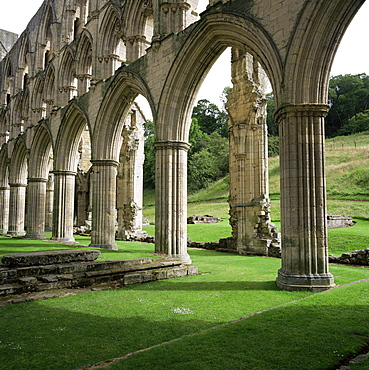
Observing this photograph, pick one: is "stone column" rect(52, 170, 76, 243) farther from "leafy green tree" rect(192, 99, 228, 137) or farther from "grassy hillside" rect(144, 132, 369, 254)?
"leafy green tree" rect(192, 99, 228, 137)

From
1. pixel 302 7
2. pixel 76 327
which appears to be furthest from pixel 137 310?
pixel 302 7

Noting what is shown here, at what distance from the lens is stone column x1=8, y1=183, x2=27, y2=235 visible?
2112 centimetres

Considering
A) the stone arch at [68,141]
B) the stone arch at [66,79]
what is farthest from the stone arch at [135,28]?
the stone arch at [66,79]

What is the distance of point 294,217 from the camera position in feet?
20.3

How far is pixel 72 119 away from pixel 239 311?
13.8 metres

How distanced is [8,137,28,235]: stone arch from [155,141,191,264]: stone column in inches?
553

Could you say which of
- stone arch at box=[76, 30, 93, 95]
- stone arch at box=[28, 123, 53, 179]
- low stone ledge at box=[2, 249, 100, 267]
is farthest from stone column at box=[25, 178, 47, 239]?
low stone ledge at box=[2, 249, 100, 267]

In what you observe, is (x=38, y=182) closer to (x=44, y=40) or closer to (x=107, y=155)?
(x=107, y=155)

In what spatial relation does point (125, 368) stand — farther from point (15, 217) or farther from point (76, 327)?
point (15, 217)

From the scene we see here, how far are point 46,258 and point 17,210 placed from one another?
16.0 metres

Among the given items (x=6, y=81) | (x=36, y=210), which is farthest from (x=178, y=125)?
(x=6, y=81)

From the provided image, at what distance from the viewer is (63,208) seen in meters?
16.0

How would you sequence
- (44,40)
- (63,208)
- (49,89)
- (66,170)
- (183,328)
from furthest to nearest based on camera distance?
1. (44,40)
2. (49,89)
3. (66,170)
4. (63,208)
5. (183,328)

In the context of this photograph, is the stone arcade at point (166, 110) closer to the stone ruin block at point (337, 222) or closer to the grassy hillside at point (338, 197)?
the grassy hillside at point (338, 197)
